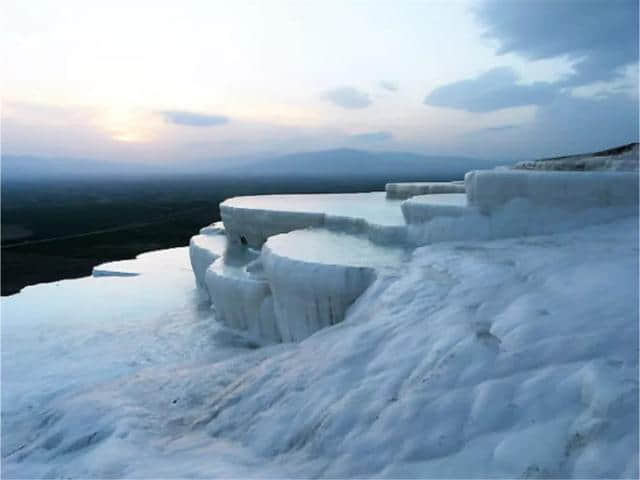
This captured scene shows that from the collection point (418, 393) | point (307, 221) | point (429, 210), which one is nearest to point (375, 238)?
point (429, 210)

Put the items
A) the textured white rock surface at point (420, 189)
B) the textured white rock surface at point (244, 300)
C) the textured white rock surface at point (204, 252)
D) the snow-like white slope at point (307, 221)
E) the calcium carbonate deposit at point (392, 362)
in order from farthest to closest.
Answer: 1. the textured white rock surface at point (420, 189)
2. the textured white rock surface at point (204, 252)
3. the snow-like white slope at point (307, 221)
4. the textured white rock surface at point (244, 300)
5. the calcium carbonate deposit at point (392, 362)

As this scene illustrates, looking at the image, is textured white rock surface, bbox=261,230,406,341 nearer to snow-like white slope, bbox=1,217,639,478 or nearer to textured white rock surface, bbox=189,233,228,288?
snow-like white slope, bbox=1,217,639,478

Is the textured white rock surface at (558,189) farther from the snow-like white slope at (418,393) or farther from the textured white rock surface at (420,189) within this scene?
the textured white rock surface at (420,189)

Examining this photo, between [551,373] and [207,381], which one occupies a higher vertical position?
[551,373]

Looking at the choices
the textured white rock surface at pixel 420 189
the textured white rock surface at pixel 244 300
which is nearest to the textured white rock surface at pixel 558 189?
the textured white rock surface at pixel 244 300

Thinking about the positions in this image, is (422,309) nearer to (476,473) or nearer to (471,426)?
(471,426)

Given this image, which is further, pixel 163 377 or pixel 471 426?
pixel 163 377

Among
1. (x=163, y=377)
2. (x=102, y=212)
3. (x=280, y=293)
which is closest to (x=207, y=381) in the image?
(x=163, y=377)
